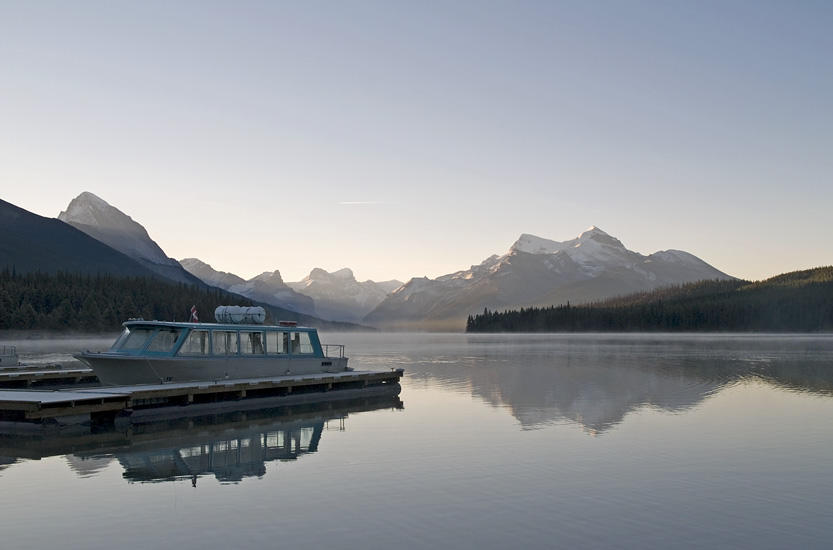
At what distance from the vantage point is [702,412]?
40406 mm

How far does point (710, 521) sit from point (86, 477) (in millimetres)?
19301

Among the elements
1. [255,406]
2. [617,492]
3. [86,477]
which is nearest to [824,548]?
[617,492]

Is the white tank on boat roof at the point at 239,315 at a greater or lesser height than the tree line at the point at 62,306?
lesser

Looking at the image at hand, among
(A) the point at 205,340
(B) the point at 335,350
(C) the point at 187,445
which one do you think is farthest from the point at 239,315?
(B) the point at 335,350

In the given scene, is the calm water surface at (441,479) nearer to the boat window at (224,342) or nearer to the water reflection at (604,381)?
the water reflection at (604,381)

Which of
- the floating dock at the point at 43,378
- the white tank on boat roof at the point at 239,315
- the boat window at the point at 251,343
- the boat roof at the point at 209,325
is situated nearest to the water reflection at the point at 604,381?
the boat roof at the point at 209,325

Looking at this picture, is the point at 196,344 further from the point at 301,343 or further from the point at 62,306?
the point at 62,306

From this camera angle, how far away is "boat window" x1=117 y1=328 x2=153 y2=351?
131ft

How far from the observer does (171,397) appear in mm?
36938

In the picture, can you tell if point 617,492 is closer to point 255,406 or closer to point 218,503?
point 218,503

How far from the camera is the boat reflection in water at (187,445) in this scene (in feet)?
84.8

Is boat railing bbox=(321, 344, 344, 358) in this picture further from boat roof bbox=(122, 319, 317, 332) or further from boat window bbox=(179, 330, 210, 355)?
boat window bbox=(179, 330, 210, 355)

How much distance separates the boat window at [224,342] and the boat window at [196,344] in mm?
592

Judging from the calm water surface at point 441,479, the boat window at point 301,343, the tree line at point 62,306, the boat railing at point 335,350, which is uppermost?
the tree line at point 62,306
